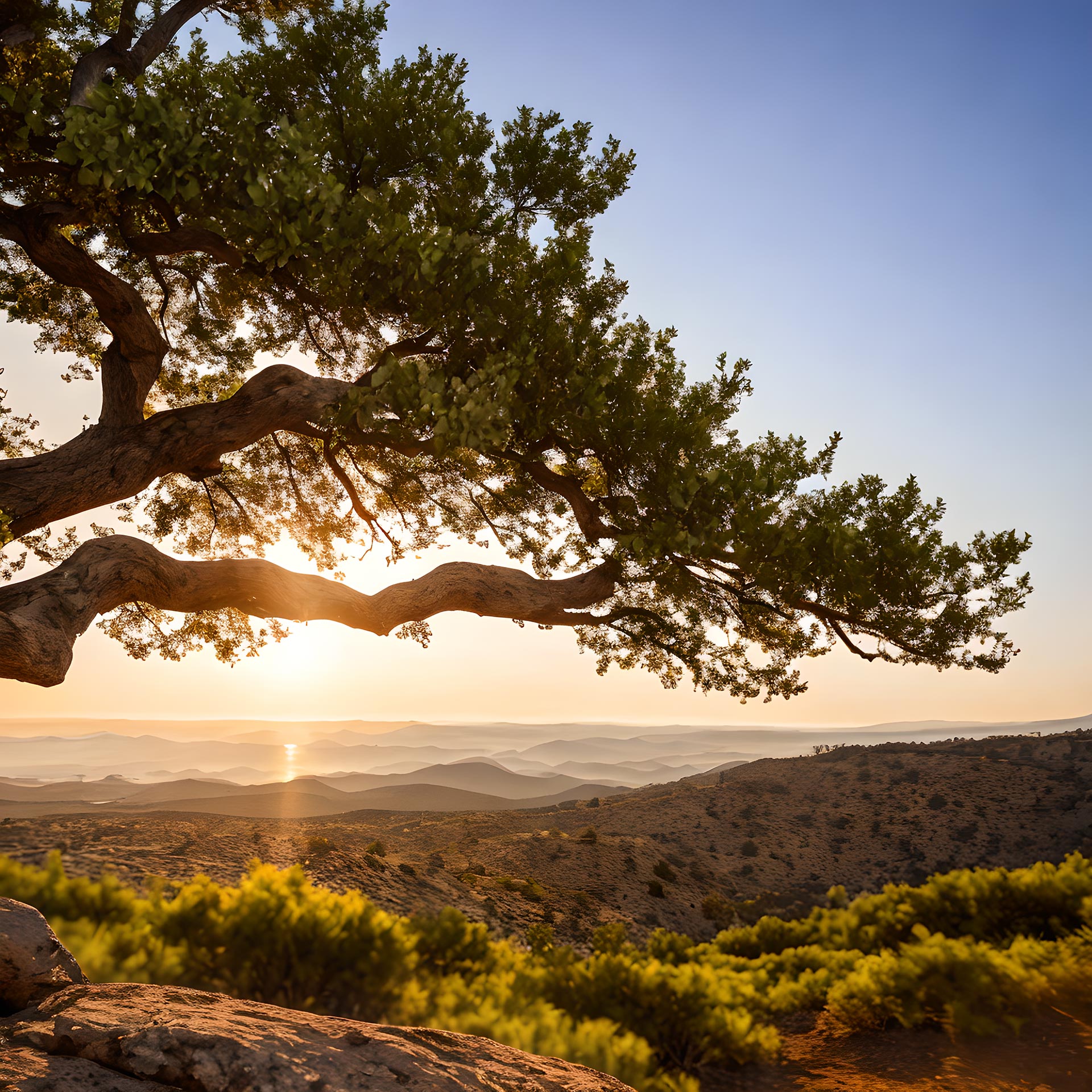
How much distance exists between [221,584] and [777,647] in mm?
7975

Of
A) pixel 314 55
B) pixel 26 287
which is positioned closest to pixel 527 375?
pixel 314 55

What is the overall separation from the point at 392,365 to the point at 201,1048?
570 cm

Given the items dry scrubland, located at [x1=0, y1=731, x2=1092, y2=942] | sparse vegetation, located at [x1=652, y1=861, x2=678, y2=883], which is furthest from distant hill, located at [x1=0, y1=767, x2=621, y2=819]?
sparse vegetation, located at [x1=652, y1=861, x2=678, y2=883]

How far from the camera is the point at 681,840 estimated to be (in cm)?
3009

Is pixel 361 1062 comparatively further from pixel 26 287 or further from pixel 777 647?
pixel 26 287

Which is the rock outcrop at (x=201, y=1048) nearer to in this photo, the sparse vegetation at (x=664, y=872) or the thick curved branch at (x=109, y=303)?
the thick curved branch at (x=109, y=303)

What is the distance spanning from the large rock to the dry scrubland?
8010 millimetres

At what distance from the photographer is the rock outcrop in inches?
104

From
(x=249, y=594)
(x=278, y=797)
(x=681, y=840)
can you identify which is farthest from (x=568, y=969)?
(x=278, y=797)

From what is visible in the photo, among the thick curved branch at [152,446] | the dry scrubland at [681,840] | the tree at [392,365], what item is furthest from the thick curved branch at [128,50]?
the dry scrubland at [681,840]

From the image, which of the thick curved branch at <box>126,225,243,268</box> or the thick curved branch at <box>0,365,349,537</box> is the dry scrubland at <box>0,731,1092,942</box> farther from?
the thick curved branch at <box>126,225,243,268</box>

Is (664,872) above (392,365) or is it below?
below

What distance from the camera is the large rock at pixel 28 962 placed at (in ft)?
10.8

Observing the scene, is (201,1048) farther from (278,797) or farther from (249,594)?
(278,797)
